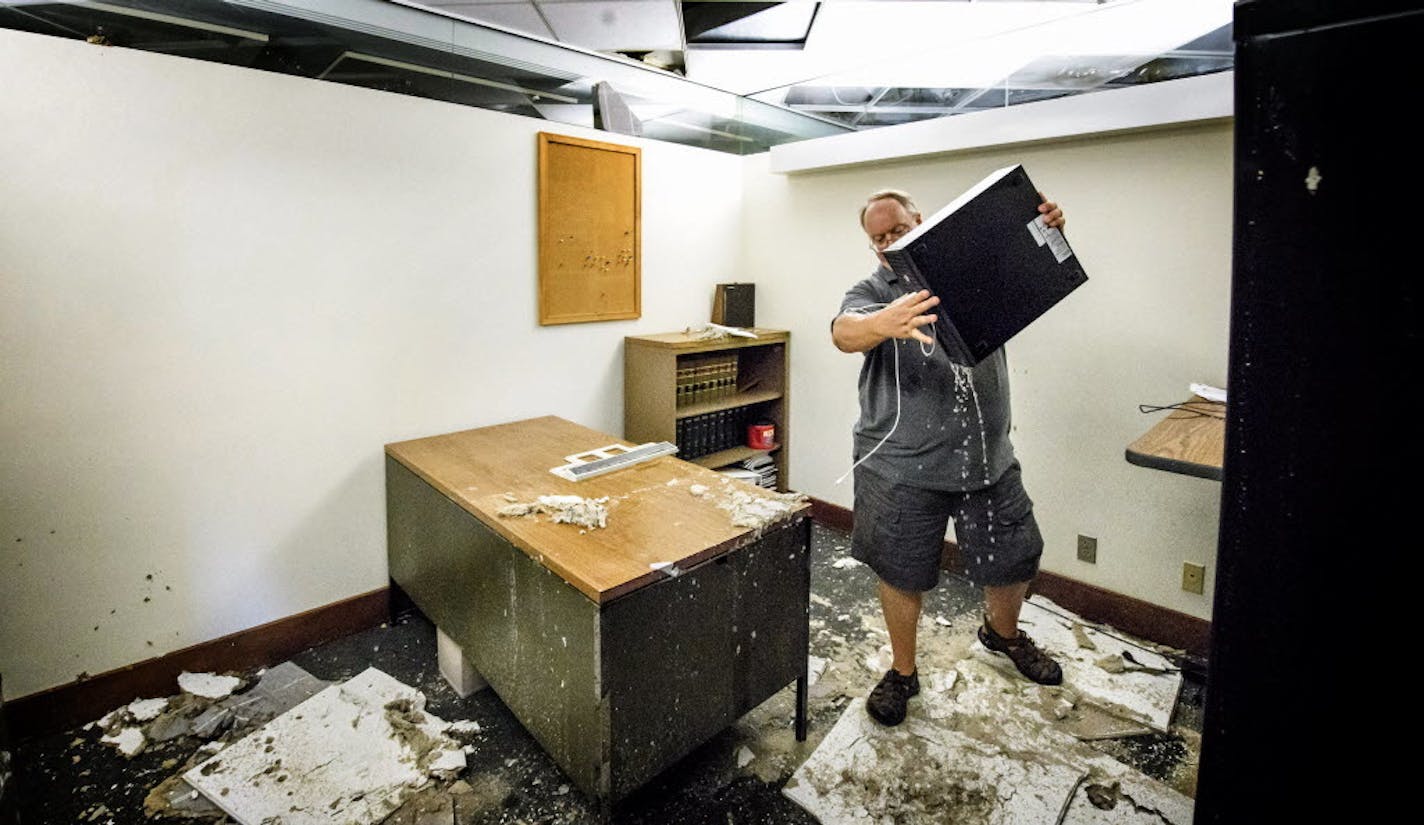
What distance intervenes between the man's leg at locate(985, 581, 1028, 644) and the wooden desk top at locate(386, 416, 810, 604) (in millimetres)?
846

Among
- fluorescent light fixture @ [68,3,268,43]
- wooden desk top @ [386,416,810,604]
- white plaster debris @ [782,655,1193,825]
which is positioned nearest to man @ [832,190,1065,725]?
white plaster debris @ [782,655,1193,825]

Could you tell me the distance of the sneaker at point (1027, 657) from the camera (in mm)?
2242

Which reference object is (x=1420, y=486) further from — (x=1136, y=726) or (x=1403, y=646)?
(x=1136, y=726)

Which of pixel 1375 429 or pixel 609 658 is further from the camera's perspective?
pixel 609 658

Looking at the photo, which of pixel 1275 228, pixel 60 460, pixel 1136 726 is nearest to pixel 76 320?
pixel 60 460

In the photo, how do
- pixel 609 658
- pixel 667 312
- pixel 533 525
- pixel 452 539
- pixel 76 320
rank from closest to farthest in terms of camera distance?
1. pixel 609 658
2. pixel 533 525
3. pixel 76 320
4. pixel 452 539
5. pixel 667 312

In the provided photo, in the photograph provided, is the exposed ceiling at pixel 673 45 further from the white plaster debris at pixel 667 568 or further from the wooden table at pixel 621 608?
the white plaster debris at pixel 667 568

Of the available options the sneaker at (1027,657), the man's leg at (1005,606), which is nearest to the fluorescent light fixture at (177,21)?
the man's leg at (1005,606)

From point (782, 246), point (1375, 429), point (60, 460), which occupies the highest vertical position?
point (782, 246)

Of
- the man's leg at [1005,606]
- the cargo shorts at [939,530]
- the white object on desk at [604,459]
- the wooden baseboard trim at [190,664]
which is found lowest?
the wooden baseboard trim at [190,664]

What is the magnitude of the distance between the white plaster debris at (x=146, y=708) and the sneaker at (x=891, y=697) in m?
2.14

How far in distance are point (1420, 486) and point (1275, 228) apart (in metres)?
0.16

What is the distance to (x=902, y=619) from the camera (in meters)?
2.07

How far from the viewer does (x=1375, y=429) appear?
0.38m
